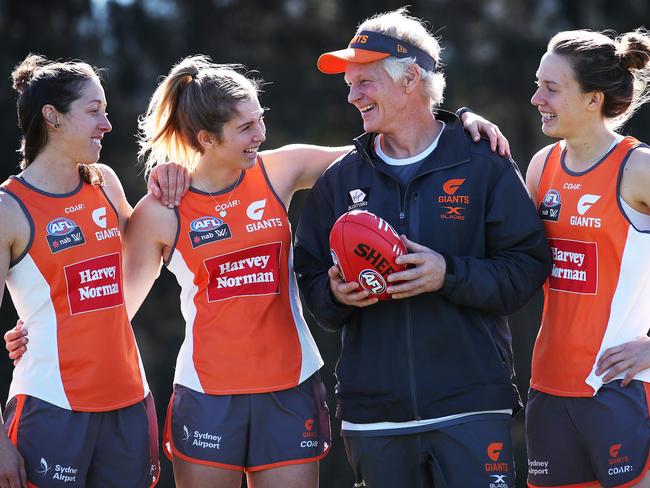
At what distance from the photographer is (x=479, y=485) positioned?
3227mm

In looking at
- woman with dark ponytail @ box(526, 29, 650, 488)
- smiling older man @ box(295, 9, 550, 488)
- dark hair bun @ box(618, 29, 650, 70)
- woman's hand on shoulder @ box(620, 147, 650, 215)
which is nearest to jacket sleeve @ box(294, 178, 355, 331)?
smiling older man @ box(295, 9, 550, 488)

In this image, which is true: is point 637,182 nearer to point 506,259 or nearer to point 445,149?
point 506,259

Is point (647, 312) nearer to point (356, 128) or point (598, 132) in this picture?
point (598, 132)

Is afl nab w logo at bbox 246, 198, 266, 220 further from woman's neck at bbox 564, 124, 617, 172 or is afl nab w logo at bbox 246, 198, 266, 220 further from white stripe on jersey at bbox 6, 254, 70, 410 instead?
→ woman's neck at bbox 564, 124, 617, 172

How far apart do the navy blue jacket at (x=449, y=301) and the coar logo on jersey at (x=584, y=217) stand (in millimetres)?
145

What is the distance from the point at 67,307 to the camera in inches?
136

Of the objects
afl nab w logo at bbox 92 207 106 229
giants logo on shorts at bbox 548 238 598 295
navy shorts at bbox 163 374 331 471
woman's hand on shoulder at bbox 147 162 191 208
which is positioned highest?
woman's hand on shoulder at bbox 147 162 191 208

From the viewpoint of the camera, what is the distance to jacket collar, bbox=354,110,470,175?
3.37 meters

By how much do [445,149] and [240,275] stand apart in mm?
830

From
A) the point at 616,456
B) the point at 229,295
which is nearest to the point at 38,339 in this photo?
the point at 229,295

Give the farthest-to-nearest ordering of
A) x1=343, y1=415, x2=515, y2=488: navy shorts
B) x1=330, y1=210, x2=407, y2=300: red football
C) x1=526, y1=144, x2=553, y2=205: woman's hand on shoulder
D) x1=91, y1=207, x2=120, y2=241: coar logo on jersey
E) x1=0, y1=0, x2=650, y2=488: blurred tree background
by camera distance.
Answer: x1=0, y1=0, x2=650, y2=488: blurred tree background
x1=526, y1=144, x2=553, y2=205: woman's hand on shoulder
x1=91, y1=207, x2=120, y2=241: coar logo on jersey
x1=343, y1=415, x2=515, y2=488: navy shorts
x1=330, y1=210, x2=407, y2=300: red football

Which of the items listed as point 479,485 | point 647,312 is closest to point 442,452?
point 479,485

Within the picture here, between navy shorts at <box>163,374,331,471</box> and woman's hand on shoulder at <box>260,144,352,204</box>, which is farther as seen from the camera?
woman's hand on shoulder at <box>260,144,352,204</box>

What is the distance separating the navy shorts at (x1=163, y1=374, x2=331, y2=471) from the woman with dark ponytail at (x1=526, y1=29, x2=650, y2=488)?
796mm
